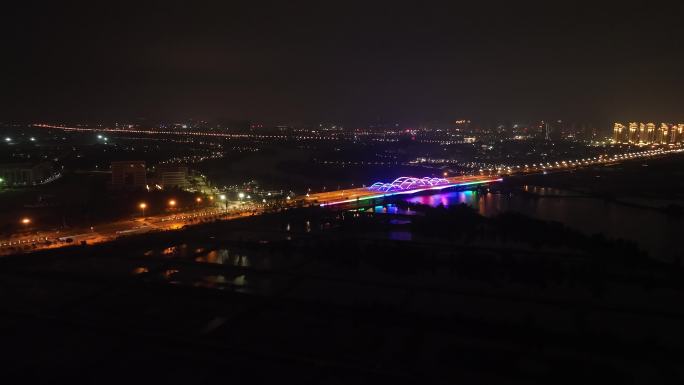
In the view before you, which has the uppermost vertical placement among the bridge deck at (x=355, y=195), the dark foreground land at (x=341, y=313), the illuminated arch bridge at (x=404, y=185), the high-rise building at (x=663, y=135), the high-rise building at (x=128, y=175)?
the high-rise building at (x=663, y=135)

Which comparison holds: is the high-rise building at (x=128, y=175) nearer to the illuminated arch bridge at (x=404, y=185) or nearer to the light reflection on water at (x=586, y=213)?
the illuminated arch bridge at (x=404, y=185)

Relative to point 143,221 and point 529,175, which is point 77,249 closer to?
point 143,221

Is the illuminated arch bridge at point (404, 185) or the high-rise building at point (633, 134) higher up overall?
the high-rise building at point (633, 134)

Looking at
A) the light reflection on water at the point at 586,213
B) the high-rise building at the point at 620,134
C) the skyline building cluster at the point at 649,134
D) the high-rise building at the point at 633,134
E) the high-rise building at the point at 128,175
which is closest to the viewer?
the light reflection on water at the point at 586,213

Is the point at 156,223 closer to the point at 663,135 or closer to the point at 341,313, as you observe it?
the point at 341,313

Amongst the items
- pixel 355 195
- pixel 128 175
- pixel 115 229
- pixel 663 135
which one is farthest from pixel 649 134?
pixel 115 229

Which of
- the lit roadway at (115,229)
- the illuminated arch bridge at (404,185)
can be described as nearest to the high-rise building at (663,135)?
the illuminated arch bridge at (404,185)
